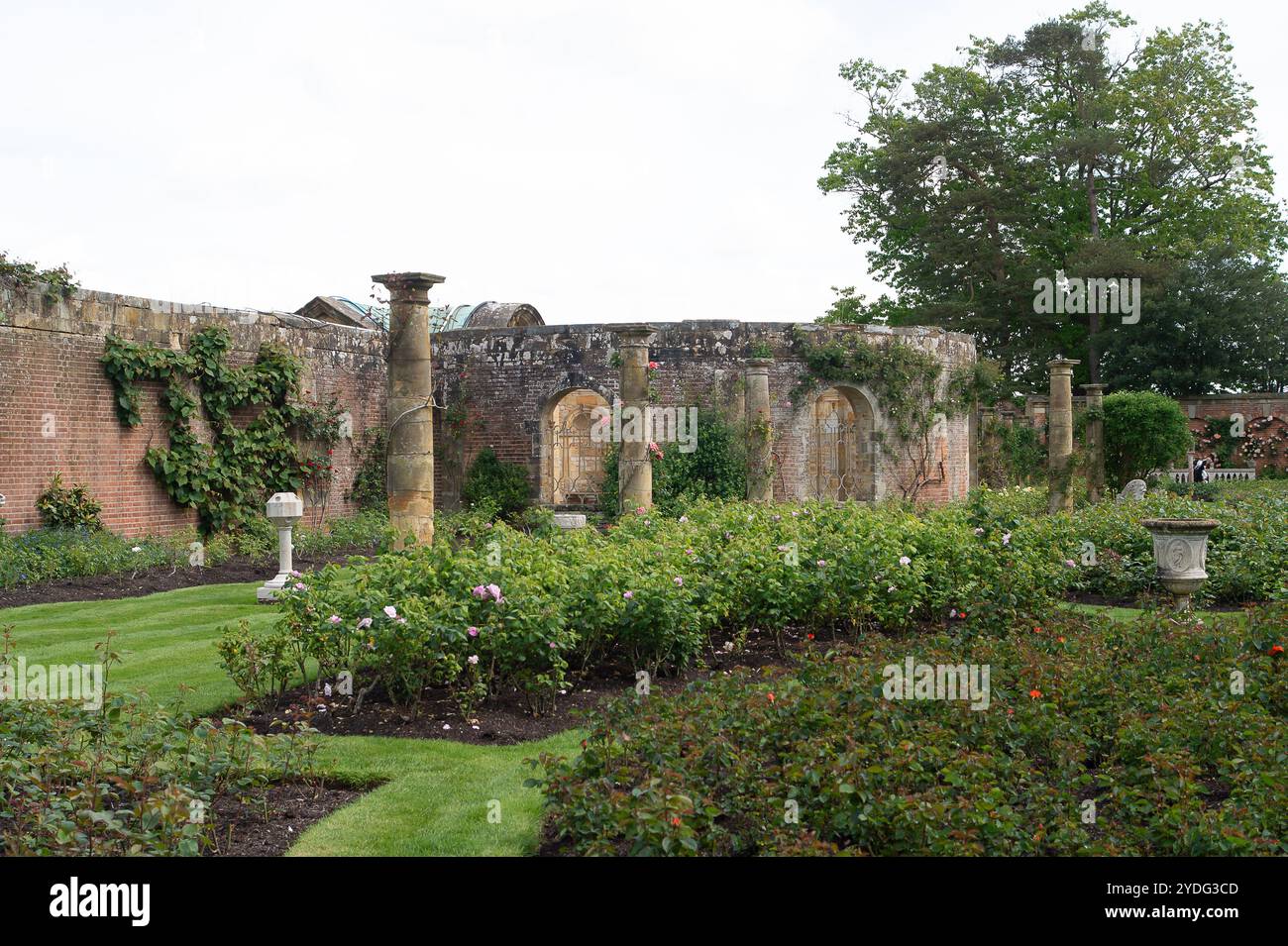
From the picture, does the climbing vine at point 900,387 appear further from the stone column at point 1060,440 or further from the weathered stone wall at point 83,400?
the weathered stone wall at point 83,400

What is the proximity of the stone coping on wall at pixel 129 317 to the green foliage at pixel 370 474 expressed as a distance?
1.75 m

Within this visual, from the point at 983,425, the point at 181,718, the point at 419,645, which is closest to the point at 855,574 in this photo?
the point at 419,645

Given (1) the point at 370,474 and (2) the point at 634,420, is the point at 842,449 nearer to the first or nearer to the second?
(2) the point at 634,420

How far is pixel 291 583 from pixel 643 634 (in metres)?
2.19

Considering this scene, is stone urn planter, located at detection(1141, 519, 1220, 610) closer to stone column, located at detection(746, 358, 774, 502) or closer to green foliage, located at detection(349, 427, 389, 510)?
stone column, located at detection(746, 358, 774, 502)

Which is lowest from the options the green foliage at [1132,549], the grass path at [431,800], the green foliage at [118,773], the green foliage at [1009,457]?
the grass path at [431,800]

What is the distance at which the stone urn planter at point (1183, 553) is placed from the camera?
9.77 meters

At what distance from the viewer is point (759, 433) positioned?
61.1ft

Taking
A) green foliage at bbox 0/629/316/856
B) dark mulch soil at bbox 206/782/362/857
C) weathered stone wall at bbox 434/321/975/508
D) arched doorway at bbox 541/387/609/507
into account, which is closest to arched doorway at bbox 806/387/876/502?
weathered stone wall at bbox 434/321/975/508

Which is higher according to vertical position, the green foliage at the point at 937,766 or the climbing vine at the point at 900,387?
the climbing vine at the point at 900,387

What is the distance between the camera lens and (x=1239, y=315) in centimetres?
2902

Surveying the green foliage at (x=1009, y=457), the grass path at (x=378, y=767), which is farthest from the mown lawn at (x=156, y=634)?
the green foliage at (x=1009, y=457)

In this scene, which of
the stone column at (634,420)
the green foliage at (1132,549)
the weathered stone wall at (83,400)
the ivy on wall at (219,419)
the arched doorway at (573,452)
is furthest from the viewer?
the arched doorway at (573,452)

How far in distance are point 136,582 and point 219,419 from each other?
149 inches
